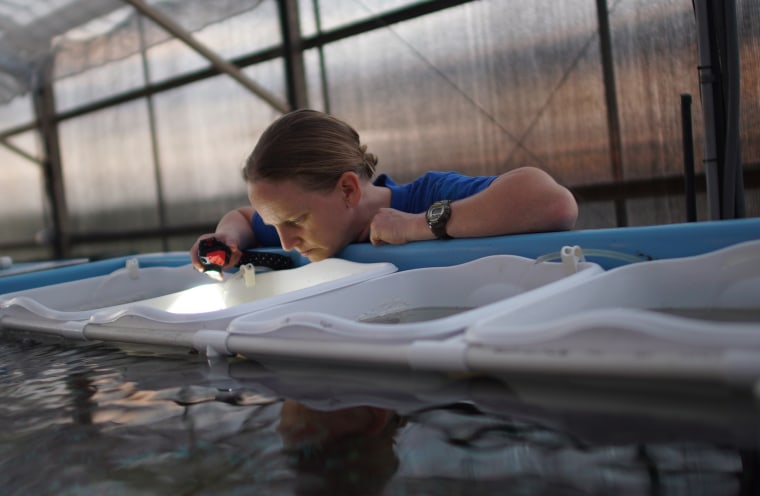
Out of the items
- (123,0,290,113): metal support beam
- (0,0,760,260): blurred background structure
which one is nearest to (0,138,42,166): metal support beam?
(0,0,760,260): blurred background structure

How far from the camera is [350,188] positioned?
1255mm

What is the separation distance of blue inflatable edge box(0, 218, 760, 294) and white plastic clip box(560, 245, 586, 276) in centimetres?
4

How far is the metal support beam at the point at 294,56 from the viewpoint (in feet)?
14.5

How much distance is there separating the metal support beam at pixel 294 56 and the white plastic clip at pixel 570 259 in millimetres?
3764

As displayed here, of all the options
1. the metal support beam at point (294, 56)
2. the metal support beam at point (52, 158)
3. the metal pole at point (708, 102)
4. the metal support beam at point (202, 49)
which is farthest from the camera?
the metal support beam at point (52, 158)

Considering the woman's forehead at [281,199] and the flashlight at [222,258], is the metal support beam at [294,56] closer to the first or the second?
the flashlight at [222,258]

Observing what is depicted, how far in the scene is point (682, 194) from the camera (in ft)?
9.87

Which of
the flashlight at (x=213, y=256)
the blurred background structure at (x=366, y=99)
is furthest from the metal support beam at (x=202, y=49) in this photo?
the flashlight at (x=213, y=256)

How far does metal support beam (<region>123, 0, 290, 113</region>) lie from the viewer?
12.9 feet

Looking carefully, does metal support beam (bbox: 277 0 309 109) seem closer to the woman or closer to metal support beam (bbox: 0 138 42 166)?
the woman

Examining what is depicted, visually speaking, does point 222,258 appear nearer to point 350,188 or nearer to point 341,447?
point 350,188

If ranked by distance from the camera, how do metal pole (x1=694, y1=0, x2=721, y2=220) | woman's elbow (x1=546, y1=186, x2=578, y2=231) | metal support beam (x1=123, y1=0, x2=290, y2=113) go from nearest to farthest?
woman's elbow (x1=546, y1=186, x2=578, y2=231) < metal pole (x1=694, y1=0, x2=721, y2=220) < metal support beam (x1=123, y1=0, x2=290, y2=113)

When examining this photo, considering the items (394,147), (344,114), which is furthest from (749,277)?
(344,114)

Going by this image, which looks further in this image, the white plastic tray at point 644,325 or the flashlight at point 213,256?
the flashlight at point 213,256
